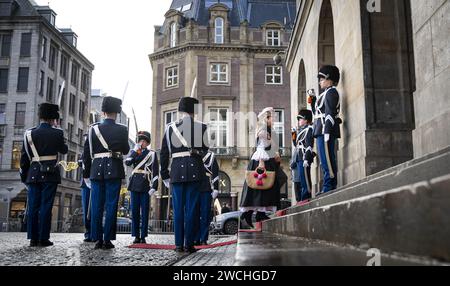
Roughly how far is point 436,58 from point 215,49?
34.2 meters

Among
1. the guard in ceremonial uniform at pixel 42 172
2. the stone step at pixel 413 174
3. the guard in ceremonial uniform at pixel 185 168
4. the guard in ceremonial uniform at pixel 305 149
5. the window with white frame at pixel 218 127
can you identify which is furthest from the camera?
the window with white frame at pixel 218 127

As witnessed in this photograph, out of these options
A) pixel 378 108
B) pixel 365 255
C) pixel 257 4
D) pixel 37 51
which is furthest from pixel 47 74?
pixel 365 255

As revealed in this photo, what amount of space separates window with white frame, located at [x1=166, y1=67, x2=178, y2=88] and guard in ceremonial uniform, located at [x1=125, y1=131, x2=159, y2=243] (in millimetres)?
29286

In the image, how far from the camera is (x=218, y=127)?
37125 millimetres

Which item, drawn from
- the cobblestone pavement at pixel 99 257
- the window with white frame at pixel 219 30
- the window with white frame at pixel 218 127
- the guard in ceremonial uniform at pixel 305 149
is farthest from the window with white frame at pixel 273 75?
the cobblestone pavement at pixel 99 257

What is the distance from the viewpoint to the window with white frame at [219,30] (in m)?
39.2

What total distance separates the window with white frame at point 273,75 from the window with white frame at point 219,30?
4.67 meters

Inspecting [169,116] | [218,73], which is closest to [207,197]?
[218,73]

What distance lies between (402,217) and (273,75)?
123 ft

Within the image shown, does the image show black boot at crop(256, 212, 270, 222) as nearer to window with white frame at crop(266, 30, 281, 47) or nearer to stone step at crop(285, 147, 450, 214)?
stone step at crop(285, 147, 450, 214)

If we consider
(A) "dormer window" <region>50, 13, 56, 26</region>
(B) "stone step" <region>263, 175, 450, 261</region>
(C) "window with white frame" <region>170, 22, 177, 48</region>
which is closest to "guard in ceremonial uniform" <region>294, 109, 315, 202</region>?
(B) "stone step" <region>263, 175, 450, 261</region>

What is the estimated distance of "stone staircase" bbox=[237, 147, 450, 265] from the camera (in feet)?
5.19

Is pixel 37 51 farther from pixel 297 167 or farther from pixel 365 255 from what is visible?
pixel 365 255

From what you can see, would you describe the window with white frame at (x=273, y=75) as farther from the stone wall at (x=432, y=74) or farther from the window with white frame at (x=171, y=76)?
the stone wall at (x=432, y=74)
